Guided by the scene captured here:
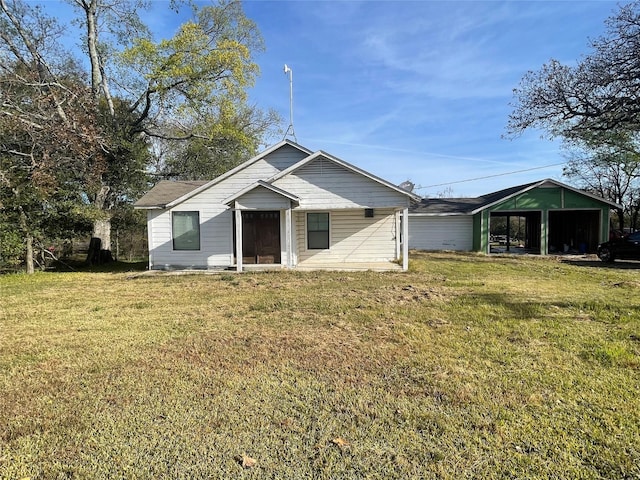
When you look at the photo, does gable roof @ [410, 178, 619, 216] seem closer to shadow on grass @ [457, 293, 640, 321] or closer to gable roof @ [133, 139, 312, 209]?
gable roof @ [133, 139, 312, 209]

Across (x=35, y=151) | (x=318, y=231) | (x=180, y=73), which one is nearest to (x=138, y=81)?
(x=180, y=73)

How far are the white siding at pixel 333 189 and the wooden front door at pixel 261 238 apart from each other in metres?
1.45

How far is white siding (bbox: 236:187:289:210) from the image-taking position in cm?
1212

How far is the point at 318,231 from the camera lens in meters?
14.5

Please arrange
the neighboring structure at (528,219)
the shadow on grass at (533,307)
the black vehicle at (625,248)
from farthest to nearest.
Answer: the neighboring structure at (528,219)
the black vehicle at (625,248)
the shadow on grass at (533,307)

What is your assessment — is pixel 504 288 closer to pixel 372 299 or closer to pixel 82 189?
pixel 372 299

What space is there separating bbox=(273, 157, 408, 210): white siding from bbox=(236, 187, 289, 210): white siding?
628 mm

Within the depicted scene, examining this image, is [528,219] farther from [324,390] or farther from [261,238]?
[324,390]

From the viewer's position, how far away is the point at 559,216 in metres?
22.7

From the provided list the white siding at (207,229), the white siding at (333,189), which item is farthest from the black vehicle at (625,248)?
the white siding at (207,229)

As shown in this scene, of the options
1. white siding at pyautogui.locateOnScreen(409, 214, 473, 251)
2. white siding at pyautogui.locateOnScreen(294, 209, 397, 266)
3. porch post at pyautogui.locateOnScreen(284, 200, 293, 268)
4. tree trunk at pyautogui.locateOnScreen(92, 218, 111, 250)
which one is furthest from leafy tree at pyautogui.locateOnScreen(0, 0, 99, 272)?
white siding at pyautogui.locateOnScreen(409, 214, 473, 251)

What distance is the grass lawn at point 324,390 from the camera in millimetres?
2482

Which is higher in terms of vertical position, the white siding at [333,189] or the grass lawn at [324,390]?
the white siding at [333,189]

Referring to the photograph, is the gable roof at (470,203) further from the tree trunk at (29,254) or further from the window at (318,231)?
the tree trunk at (29,254)
